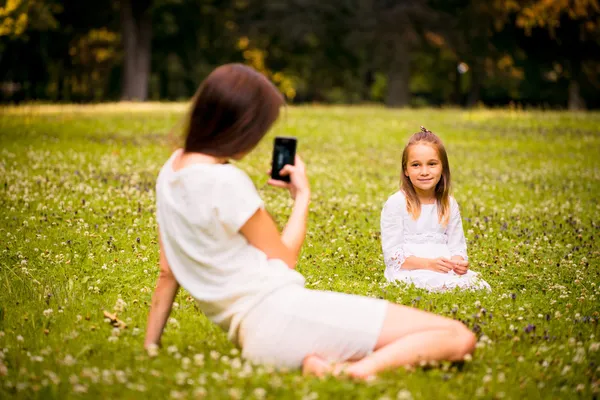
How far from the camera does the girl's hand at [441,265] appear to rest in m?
7.04

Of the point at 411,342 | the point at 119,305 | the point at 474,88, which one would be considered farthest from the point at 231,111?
the point at 474,88

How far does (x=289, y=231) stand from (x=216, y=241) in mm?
498

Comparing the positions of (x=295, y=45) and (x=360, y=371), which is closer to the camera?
(x=360, y=371)

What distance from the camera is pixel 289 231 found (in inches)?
184

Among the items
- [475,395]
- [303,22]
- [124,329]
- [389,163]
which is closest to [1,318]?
[124,329]

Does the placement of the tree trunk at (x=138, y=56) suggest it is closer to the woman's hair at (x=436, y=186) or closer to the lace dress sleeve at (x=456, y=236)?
the woman's hair at (x=436, y=186)

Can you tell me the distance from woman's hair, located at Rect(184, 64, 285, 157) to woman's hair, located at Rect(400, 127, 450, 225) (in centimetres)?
310

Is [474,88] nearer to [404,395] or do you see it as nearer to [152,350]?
[152,350]

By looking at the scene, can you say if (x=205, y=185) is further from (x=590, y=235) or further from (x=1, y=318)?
(x=590, y=235)

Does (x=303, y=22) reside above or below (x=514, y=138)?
above

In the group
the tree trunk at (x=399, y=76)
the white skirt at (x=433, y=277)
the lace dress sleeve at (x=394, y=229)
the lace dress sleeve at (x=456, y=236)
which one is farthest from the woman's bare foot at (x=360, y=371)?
the tree trunk at (x=399, y=76)

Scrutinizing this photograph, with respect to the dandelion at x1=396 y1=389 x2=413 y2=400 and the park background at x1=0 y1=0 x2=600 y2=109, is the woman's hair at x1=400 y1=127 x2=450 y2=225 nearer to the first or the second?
the dandelion at x1=396 y1=389 x2=413 y2=400

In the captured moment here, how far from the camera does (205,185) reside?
4367 mm

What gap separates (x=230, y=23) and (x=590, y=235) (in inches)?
1724
